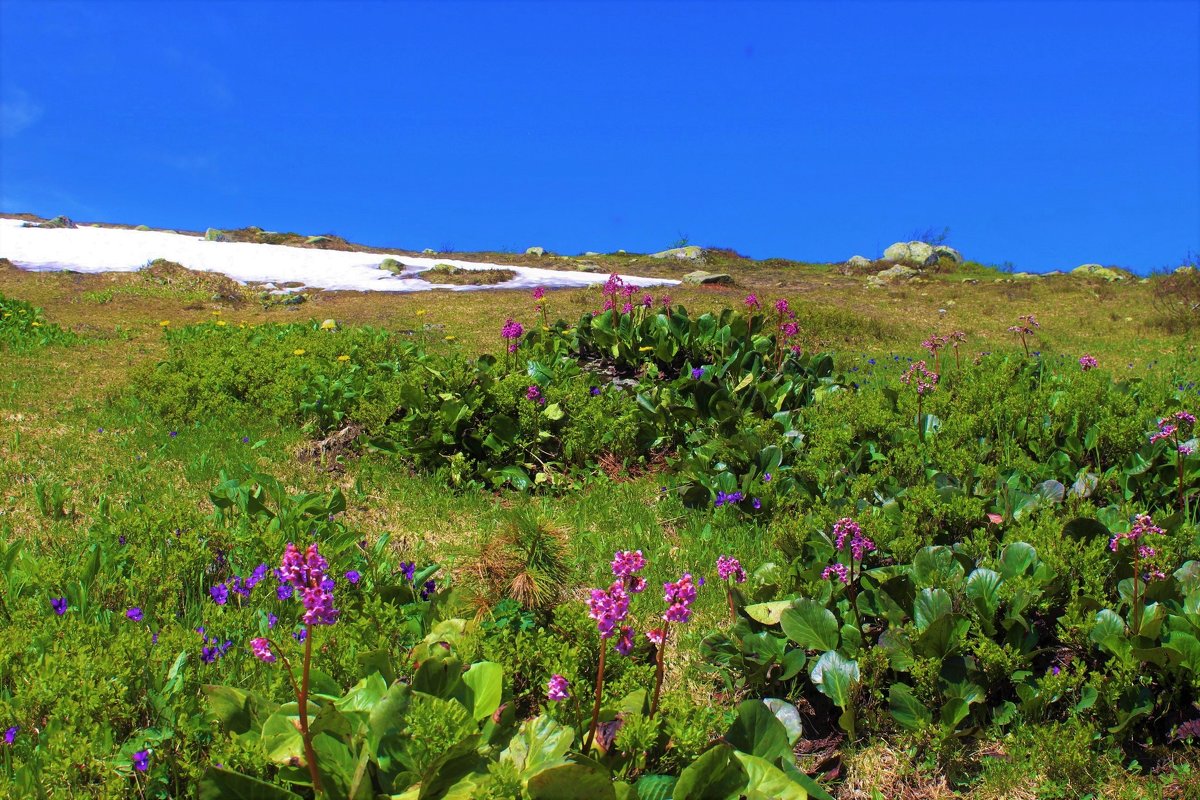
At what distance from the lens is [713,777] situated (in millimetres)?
2293

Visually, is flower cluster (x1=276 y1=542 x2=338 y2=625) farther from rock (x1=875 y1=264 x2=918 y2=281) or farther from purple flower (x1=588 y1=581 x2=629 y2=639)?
rock (x1=875 y1=264 x2=918 y2=281)

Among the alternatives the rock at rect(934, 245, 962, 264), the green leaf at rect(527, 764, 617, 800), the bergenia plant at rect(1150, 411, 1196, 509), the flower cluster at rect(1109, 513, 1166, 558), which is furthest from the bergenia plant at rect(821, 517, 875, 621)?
the rock at rect(934, 245, 962, 264)

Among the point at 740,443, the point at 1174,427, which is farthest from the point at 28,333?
the point at 1174,427

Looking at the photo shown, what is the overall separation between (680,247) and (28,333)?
23346mm

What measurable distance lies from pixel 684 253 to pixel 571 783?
96.7ft

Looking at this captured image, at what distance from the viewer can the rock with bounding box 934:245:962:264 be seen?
30694 millimetres

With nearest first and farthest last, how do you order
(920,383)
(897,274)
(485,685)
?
(485,685), (920,383), (897,274)

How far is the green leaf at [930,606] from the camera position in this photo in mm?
3193

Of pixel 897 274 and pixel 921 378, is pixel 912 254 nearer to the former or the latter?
pixel 897 274

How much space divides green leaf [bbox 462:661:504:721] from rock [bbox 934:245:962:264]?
3080 cm

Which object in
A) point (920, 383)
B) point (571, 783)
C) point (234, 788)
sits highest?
point (920, 383)

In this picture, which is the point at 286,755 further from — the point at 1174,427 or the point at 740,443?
the point at 1174,427

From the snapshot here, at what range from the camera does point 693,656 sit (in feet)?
12.1

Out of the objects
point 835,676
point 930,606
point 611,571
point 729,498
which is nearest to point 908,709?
point 835,676
